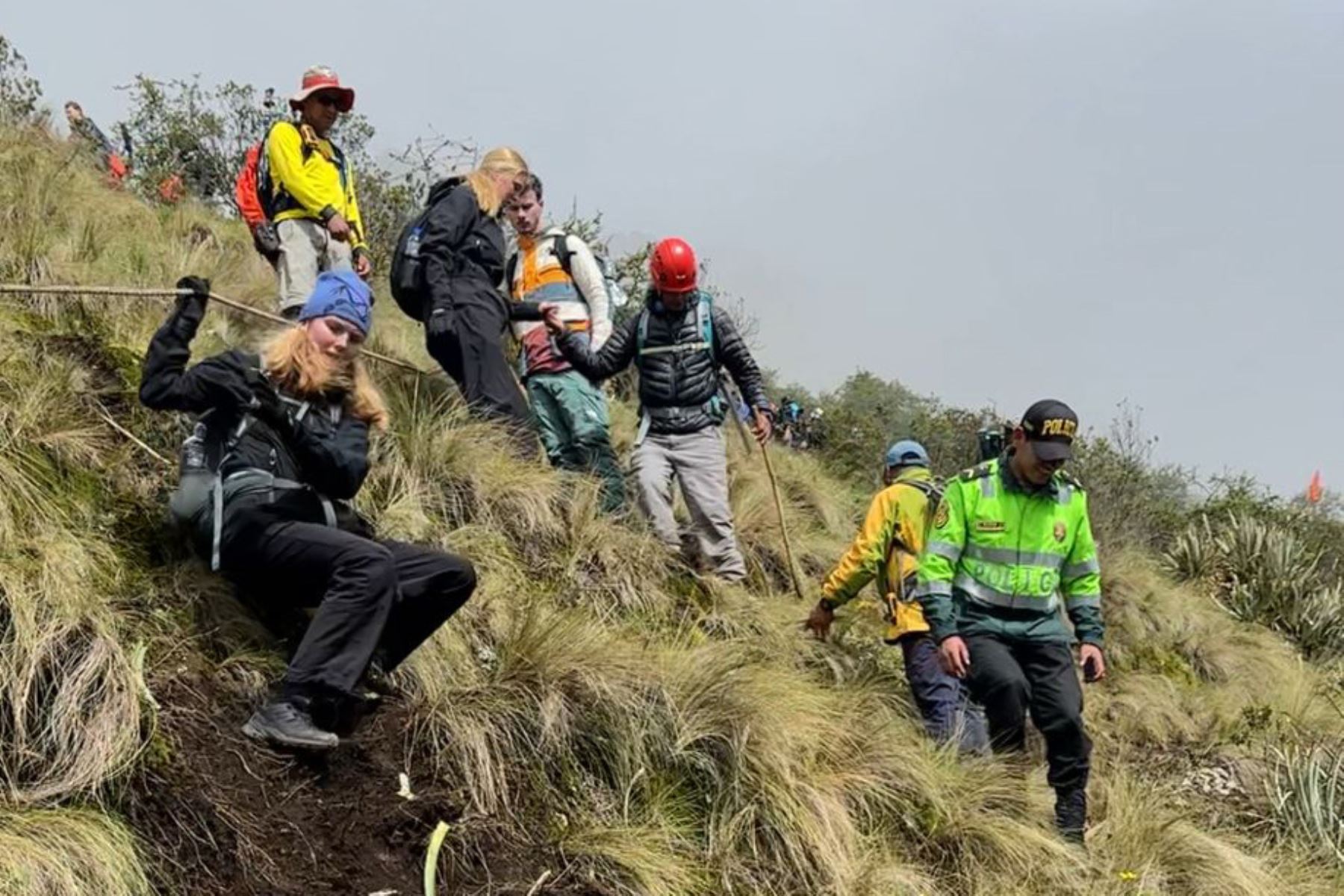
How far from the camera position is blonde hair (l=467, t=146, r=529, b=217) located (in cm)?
648

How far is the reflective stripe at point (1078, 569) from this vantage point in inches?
210

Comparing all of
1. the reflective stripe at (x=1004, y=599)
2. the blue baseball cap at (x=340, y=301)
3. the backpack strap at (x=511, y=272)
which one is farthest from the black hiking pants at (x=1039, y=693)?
the backpack strap at (x=511, y=272)

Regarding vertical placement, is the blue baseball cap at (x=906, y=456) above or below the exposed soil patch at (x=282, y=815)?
above

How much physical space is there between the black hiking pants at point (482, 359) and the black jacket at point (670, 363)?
400 millimetres

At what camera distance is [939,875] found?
15.2 feet

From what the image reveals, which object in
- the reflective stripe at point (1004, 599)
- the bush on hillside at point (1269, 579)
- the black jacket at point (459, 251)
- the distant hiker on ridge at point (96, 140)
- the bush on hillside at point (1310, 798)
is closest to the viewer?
the reflective stripe at point (1004, 599)

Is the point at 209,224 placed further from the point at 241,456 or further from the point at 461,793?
the point at 461,793

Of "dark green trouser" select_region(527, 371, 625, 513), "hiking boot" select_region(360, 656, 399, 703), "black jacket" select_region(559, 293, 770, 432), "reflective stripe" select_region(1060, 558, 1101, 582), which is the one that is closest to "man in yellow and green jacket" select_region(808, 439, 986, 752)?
"reflective stripe" select_region(1060, 558, 1101, 582)

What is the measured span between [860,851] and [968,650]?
1.10 meters

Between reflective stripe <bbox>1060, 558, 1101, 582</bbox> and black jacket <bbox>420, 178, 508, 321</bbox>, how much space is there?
3.35 m

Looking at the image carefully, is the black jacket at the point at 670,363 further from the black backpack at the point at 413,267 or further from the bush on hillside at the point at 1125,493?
the bush on hillside at the point at 1125,493

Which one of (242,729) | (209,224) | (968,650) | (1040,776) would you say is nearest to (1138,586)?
(1040,776)

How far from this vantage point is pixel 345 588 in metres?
3.70

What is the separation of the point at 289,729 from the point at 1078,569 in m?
3.58
